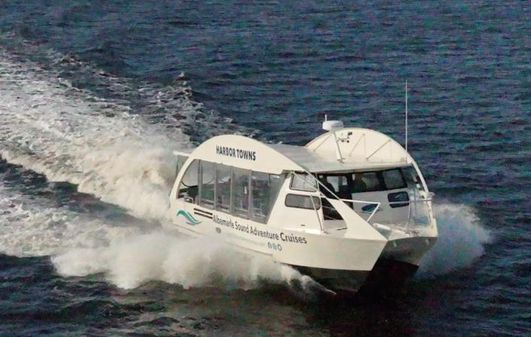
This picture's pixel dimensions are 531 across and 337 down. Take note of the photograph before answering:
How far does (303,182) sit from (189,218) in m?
4.92

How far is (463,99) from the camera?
156 ft

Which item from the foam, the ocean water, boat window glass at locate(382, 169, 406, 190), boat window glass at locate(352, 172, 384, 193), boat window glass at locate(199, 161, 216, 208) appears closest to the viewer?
the ocean water

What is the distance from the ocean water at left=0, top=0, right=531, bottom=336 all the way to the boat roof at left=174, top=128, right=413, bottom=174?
103 inches

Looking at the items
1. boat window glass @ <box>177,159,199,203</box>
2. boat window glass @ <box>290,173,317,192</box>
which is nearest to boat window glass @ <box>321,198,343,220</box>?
boat window glass @ <box>290,173,317,192</box>

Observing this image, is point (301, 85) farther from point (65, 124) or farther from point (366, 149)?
point (366, 149)

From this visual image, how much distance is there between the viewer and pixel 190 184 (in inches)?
1273

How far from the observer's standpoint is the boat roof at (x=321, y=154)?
28.2 metres

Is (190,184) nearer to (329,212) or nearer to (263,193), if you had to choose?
(263,193)

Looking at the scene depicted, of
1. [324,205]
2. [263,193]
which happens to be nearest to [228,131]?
[263,193]

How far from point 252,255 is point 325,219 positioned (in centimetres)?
267

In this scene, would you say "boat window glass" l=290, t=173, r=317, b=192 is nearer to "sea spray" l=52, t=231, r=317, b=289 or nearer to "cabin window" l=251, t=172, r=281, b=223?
"cabin window" l=251, t=172, r=281, b=223

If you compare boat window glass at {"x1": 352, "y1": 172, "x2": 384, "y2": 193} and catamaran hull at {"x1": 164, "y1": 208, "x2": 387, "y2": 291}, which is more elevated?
boat window glass at {"x1": 352, "y1": 172, "x2": 384, "y2": 193}

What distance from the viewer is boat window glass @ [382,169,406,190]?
1120 inches

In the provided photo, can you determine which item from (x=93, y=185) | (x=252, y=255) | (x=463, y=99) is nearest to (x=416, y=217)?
(x=252, y=255)
